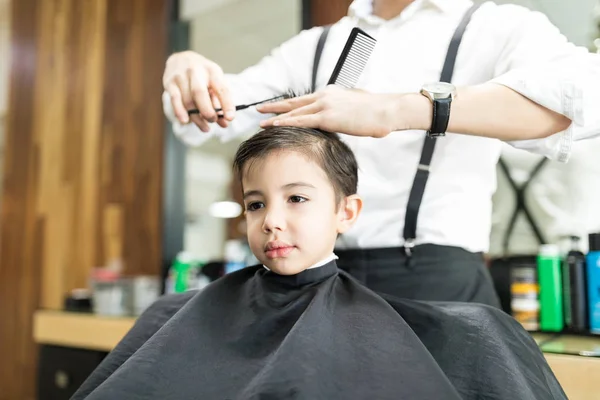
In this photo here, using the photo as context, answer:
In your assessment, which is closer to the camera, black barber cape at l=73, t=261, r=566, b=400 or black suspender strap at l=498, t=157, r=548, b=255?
black barber cape at l=73, t=261, r=566, b=400

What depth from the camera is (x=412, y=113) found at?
105 centimetres

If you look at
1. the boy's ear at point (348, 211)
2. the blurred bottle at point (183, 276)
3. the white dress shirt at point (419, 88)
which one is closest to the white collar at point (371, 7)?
the white dress shirt at point (419, 88)

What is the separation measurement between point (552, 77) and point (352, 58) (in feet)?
1.35

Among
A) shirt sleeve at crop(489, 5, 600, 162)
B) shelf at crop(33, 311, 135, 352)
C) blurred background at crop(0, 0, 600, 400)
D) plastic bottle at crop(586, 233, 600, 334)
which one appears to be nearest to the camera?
shirt sleeve at crop(489, 5, 600, 162)

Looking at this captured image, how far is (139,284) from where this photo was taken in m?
2.45

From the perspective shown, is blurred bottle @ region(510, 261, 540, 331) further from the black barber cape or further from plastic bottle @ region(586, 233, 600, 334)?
the black barber cape

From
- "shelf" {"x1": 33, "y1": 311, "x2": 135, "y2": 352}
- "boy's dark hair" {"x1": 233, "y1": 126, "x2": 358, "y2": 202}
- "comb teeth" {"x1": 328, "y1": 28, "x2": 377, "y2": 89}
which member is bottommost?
"shelf" {"x1": 33, "y1": 311, "x2": 135, "y2": 352}

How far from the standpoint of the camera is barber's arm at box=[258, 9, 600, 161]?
3.31 feet

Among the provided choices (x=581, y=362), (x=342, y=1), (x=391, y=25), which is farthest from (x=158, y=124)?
(x=581, y=362)

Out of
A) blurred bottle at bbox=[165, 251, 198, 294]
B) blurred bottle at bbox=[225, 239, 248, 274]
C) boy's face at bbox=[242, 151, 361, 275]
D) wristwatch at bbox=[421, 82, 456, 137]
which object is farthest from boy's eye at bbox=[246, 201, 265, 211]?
blurred bottle at bbox=[165, 251, 198, 294]

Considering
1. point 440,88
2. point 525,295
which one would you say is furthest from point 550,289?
point 440,88

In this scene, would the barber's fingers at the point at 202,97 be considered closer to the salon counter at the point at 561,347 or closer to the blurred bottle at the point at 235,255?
the salon counter at the point at 561,347

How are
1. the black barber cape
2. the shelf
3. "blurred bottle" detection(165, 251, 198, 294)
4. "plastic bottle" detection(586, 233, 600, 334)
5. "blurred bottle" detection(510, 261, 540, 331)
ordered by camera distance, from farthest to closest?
"blurred bottle" detection(165, 251, 198, 294) < the shelf < "blurred bottle" detection(510, 261, 540, 331) < "plastic bottle" detection(586, 233, 600, 334) < the black barber cape

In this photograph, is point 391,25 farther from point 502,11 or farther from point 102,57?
point 102,57
